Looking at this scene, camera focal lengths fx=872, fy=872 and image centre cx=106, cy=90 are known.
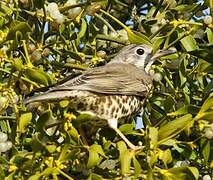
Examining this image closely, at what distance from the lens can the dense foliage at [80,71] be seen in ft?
5.88

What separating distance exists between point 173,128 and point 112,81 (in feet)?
1.76

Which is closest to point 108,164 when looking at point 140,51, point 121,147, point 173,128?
point 121,147

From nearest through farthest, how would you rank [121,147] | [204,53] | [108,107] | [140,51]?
1. [121,147]
2. [204,53]
3. [108,107]
4. [140,51]

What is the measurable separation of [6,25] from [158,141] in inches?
18.2

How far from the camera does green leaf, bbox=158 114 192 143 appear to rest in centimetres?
181

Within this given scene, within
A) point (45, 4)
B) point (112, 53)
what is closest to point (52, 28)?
point (45, 4)

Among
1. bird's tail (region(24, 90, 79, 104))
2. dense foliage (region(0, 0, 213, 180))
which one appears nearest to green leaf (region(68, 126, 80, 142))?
dense foliage (region(0, 0, 213, 180))

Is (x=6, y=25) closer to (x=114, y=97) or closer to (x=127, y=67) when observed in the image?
(x=114, y=97)

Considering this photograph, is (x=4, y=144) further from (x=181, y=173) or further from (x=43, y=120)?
(x=181, y=173)

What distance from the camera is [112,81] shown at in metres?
2.32

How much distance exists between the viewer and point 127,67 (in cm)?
254

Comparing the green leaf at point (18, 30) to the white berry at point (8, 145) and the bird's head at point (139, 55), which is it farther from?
the bird's head at point (139, 55)

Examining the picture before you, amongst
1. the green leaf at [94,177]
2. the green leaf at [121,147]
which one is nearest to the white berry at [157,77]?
the green leaf at [121,147]

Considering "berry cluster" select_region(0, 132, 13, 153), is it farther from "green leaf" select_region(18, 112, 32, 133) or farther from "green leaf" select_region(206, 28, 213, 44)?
"green leaf" select_region(206, 28, 213, 44)
